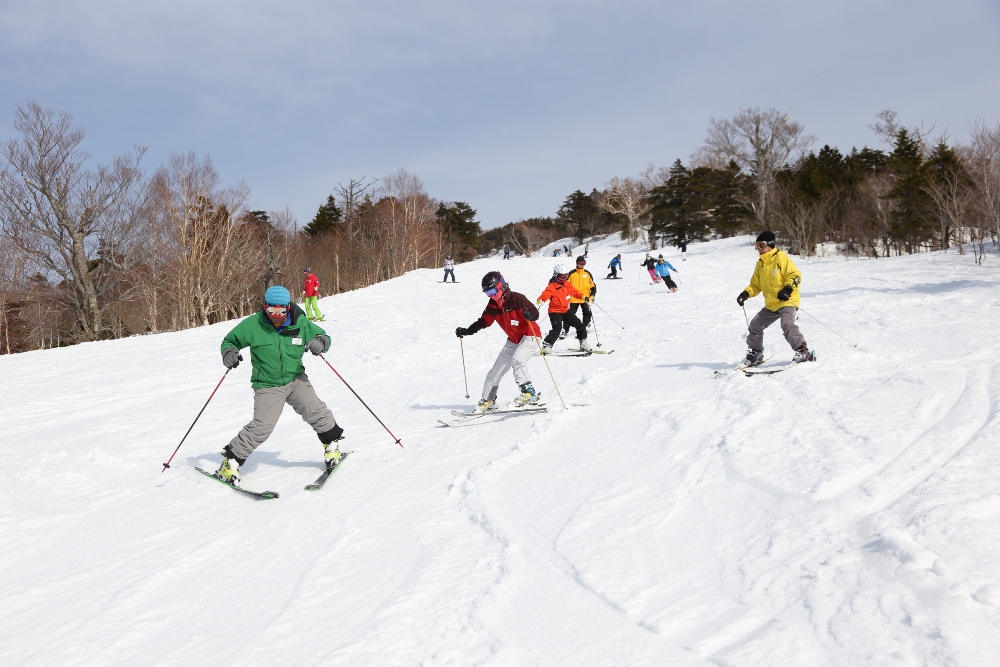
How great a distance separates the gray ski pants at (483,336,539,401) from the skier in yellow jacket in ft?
8.71

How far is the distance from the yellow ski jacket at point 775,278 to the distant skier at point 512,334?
2.86 metres

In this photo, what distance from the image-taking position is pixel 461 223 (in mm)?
68000

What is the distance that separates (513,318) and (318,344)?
2.35m

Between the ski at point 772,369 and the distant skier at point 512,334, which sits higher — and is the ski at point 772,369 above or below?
below

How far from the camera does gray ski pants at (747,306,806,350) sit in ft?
24.1

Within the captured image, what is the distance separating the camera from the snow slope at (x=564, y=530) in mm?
2641

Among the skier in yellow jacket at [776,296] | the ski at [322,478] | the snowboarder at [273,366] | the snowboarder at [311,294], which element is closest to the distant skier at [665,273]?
the snowboarder at [311,294]

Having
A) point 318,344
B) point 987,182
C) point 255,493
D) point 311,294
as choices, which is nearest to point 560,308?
point 318,344

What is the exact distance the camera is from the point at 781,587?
2834 millimetres

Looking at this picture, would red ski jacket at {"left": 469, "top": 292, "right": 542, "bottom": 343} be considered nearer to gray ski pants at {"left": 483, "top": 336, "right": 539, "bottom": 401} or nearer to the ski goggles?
gray ski pants at {"left": 483, "top": 336, "right": 539, "bottom": 401}

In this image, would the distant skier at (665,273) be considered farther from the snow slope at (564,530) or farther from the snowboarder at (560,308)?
the snow slope at (564,530)

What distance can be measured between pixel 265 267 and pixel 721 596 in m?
45.3

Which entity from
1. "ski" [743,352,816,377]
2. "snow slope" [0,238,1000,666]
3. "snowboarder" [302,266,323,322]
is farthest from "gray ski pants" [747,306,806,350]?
"snowboarder" [302,266,323,322]

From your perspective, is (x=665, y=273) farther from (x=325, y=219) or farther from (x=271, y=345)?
(x=325, y=219)
